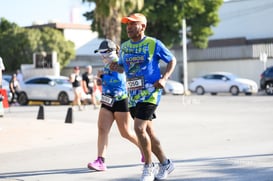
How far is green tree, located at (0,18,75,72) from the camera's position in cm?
5425

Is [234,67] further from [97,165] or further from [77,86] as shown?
[97,165]

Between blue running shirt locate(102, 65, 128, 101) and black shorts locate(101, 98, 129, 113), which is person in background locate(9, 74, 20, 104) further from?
black shorts locate(101, 98, 129, 113)

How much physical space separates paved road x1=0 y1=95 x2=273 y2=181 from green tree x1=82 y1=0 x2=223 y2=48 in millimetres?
27578

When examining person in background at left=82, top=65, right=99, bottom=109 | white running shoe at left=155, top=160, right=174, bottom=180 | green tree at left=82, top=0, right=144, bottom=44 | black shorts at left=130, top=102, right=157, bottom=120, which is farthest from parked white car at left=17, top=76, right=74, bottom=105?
black shorts at left=130, top=102, right=157, bottom=120

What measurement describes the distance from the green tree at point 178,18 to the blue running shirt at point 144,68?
36098 mm

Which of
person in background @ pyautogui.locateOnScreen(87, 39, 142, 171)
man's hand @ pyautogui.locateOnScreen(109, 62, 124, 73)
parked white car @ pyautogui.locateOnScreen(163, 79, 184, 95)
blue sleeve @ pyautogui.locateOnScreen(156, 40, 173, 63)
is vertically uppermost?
blue sleeve @ pyautogui.locateOnScreen(156, 40, 173, 63)

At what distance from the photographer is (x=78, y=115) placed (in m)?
20.4

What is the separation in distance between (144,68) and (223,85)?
97.8 ft

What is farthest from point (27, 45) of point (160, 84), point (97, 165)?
point (160, 84)

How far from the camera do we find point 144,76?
293 inches

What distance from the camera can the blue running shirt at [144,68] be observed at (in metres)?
7.43

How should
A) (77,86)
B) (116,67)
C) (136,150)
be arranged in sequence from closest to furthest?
1. (116,67)
2. (136,150)
3. (77,86)

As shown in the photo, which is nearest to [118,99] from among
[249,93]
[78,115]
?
[78,115]

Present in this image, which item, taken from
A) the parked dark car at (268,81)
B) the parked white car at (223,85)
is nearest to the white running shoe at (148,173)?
the parked dark car at (268,81)
